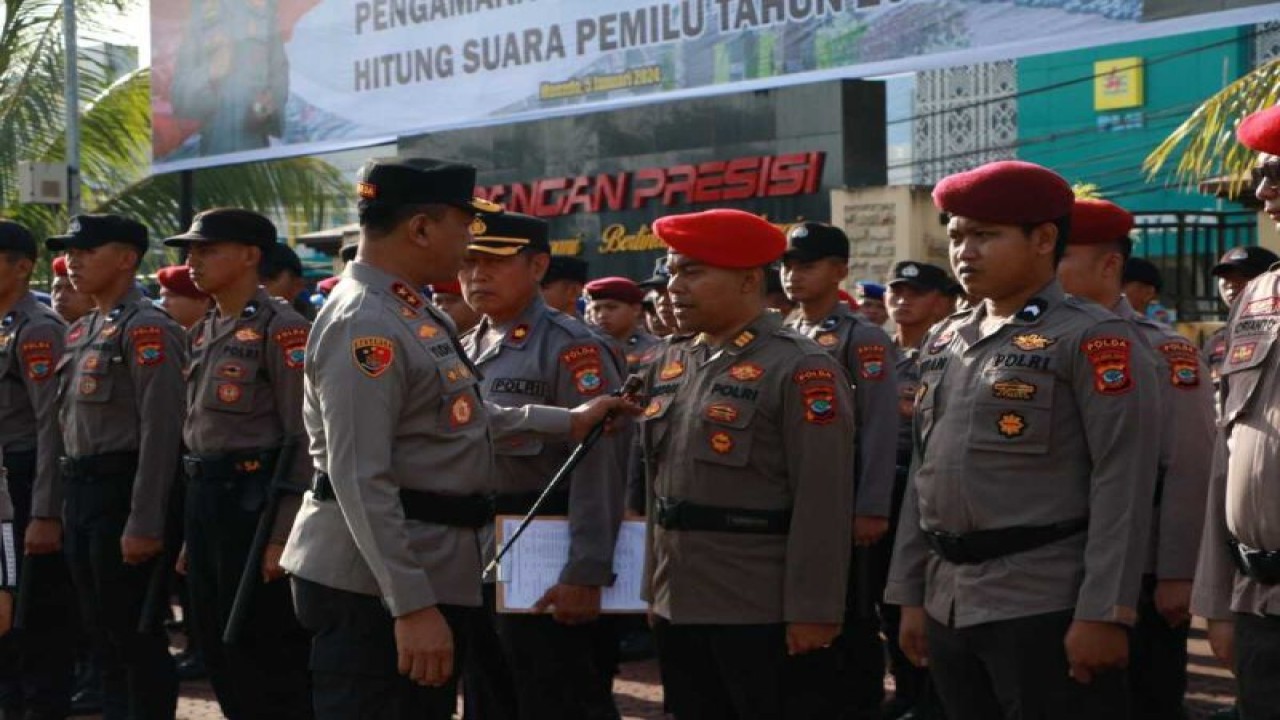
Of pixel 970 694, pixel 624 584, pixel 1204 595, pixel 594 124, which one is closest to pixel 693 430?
pixel 624 584

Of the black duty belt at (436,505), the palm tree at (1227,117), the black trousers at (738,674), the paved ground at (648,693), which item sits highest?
the palm tree at (1227,117)

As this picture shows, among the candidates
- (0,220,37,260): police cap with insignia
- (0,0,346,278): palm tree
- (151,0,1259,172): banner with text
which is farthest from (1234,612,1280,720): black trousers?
(0,0,346,278): palm tree

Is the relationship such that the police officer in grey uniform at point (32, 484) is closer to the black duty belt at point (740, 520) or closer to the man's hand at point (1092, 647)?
the black duty belt at point (740, 520)

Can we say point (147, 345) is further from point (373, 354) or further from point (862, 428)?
point (373, 354)

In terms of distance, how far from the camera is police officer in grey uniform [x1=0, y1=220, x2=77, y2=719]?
25.8ft

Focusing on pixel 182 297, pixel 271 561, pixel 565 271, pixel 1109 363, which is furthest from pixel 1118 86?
pixel 1109 363

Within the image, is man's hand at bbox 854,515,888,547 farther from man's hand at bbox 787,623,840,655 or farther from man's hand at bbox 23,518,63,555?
man's hand at bbox 23,518,63,555

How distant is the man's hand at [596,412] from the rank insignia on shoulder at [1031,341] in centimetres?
139

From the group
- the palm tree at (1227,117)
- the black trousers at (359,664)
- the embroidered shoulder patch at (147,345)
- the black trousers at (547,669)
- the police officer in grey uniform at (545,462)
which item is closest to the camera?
the black trousers at (359,664)

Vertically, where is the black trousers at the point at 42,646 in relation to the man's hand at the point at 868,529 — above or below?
below

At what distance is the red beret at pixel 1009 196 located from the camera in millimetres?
4551

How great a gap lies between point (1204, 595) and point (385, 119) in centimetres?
1359

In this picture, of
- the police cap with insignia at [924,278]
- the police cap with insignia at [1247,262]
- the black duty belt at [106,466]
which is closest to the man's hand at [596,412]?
the black duty belt at [106,466]

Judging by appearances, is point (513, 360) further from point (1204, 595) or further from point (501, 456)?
point (1204, 595)
